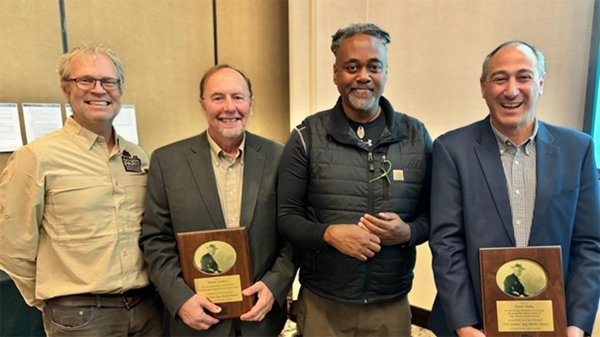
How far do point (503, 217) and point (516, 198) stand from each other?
0.08 metres

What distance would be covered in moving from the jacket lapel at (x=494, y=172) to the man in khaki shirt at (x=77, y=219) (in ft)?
4.21

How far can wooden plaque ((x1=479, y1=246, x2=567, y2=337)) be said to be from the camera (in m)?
1.20

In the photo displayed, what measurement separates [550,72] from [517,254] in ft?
5.64

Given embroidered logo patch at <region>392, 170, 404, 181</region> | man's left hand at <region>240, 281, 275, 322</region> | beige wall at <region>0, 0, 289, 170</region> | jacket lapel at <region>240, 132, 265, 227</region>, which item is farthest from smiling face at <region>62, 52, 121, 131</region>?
embroidered logo patch at <region>392, 170, 404, 181</region>

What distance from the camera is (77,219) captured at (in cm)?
145

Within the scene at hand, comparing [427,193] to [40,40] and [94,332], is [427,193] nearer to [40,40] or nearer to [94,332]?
[94,332]

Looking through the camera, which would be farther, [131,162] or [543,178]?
[131,162]

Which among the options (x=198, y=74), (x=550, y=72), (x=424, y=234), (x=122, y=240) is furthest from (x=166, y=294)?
(x=550, y=72)

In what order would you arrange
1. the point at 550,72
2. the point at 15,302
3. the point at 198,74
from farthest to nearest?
the point at 198,74 < the point at 550,72 < the point at 15,302

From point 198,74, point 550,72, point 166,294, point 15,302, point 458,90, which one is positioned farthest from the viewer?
point 198,74

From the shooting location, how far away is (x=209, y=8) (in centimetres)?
298

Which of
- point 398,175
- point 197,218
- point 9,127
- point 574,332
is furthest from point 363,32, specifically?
point 9,127

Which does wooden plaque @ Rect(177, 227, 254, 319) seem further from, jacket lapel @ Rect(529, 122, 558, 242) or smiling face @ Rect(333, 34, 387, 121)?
jacket lapel @ Rect(529, 122, 558, 242)

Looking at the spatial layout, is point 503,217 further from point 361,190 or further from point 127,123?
point 127,123
